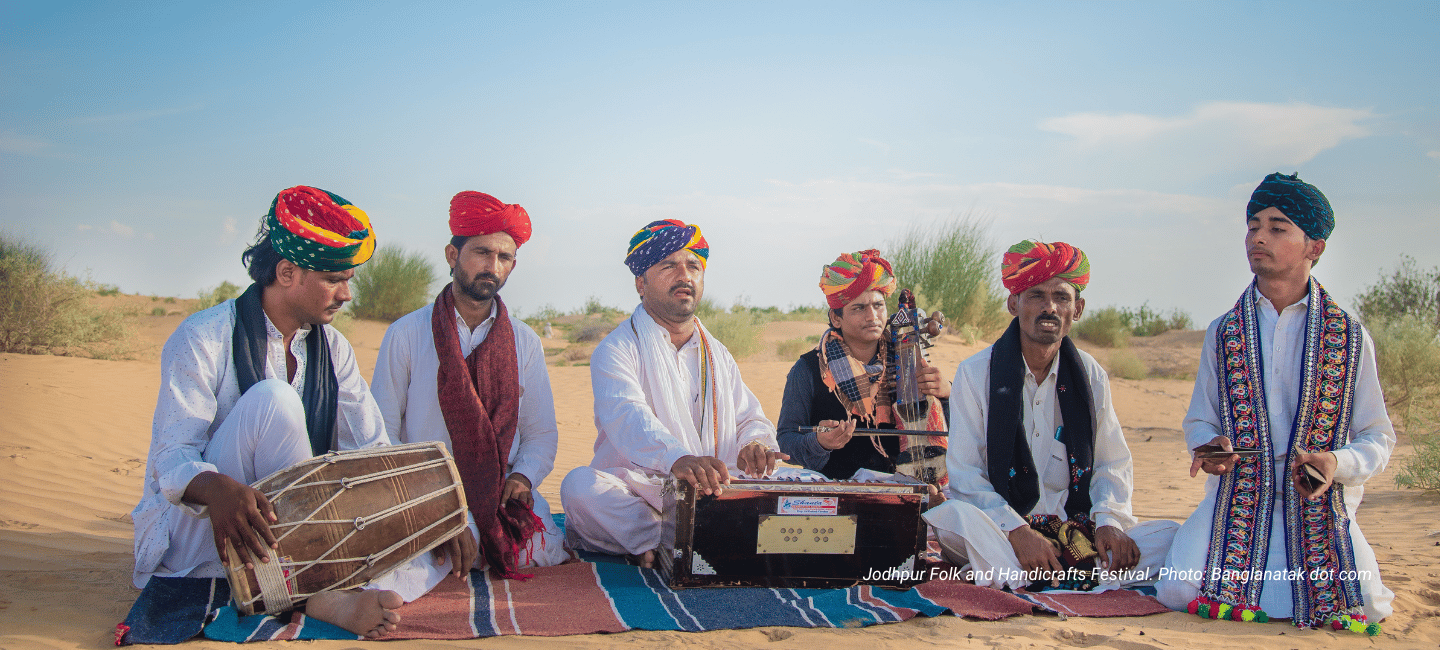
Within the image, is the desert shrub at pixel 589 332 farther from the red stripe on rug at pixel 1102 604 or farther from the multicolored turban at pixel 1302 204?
the multicolored turban at pixel 1302 204

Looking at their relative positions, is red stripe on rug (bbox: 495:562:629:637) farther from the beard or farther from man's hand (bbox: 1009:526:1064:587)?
man's hand (bbox: 1009:526:1064:587)

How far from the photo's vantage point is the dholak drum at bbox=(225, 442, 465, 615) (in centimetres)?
304

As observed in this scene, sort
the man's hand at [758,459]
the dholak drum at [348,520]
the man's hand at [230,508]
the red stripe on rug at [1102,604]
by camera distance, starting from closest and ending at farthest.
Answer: the man's hand at [230,508] < the dholak drum at [348,520] < the red stripe on rug at [1102,604] < the man's hand at [758,459]

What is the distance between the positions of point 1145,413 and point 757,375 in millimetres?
5650

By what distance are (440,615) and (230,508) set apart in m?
0.85

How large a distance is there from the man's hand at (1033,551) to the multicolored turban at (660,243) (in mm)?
1974

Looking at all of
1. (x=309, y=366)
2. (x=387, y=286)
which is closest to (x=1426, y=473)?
(x=309, y=366)

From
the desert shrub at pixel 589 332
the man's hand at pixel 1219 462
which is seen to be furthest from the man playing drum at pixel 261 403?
the desert shrub at pixel 589 332

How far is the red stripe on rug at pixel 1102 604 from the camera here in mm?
3541

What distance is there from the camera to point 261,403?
3.15 metres

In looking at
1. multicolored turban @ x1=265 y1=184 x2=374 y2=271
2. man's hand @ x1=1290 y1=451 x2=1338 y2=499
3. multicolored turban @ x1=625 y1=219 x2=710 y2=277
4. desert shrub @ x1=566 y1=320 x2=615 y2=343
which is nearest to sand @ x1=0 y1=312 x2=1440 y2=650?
man's hand @ x1=1290 y1=451 x2=1338 y2=499

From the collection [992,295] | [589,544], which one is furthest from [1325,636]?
[992,295]

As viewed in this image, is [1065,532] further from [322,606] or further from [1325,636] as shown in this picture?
[322,606]

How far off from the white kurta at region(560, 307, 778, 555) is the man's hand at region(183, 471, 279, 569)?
5.08 ft
